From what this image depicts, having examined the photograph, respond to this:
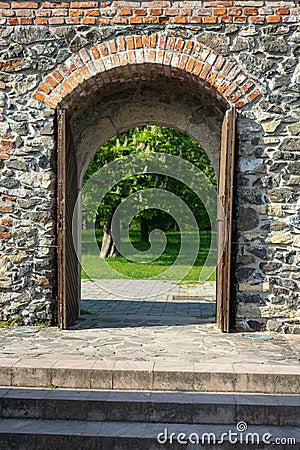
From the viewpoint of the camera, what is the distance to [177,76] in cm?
660

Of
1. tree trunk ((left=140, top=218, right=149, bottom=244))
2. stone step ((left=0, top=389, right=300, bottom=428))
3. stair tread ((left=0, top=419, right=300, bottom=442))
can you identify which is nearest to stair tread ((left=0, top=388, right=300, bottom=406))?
stone step ((left=0, top=389, right=300, bottom=428))

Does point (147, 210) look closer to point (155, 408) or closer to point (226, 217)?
point (226, 217)

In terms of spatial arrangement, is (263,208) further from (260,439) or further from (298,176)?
(260,439)

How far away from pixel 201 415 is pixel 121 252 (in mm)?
14965

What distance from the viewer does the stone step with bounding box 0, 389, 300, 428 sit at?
445 cm

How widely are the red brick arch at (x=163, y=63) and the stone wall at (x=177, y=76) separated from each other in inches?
0.4

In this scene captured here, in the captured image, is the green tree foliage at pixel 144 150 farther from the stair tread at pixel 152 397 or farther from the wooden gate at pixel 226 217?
the stair tread at pixel 152 397

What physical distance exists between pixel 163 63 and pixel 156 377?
3.23 meters

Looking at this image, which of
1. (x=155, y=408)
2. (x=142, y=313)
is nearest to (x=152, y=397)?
(x=155, y=408)

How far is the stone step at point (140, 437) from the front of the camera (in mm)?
4164

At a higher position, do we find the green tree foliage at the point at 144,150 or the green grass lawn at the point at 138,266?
the green tree foliage at the point at 144,150

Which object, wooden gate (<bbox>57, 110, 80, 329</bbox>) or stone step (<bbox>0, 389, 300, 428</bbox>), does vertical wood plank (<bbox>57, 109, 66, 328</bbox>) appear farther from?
stone step (<bbox>0, 389, 300, 428</bbox>)

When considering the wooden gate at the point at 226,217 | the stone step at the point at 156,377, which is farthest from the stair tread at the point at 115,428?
the wooden gate at the point at 226,217

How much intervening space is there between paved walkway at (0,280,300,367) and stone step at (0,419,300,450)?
29.6 inches
